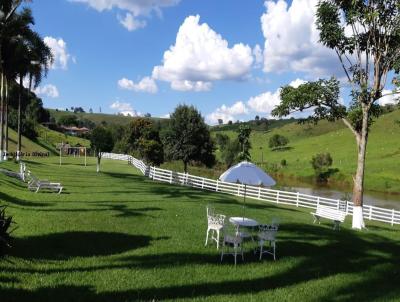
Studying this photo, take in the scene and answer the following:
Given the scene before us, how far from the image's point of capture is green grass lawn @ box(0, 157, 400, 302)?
8109mm

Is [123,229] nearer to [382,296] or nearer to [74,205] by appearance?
[74,205]

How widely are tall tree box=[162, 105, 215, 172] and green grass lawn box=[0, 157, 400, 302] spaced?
116ft

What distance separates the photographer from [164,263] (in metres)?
9.99

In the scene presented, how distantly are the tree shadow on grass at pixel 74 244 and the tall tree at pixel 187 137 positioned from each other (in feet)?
130

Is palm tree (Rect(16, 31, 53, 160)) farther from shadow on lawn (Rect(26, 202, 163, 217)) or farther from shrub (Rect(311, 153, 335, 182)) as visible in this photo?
shrub (Rect(311, 153, 335, 182))

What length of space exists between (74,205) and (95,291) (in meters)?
10.2

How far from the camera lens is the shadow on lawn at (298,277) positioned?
25.4 ft

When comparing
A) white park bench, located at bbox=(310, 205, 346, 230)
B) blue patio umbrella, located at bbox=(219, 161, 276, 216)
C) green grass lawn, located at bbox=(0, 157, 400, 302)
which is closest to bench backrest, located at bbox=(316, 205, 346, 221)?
white park bench, located at bbox=(310, 205, 346, 230)

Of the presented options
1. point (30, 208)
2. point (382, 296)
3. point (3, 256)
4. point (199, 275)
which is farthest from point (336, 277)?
point (30, 208)

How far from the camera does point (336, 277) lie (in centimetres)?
1009

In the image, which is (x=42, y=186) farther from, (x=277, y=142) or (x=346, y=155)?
(x=277, y=142)

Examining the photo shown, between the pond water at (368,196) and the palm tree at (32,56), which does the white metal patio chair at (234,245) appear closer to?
the palm tree at (32,56)

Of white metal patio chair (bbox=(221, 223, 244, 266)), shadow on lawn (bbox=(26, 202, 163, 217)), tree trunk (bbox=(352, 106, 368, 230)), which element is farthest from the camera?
tree trunk (bbox=(352, 106, 368, 230))

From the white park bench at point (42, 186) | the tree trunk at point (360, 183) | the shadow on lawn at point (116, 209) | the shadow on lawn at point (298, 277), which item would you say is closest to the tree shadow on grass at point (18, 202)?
the shadow on lawn at point (116, 209)
